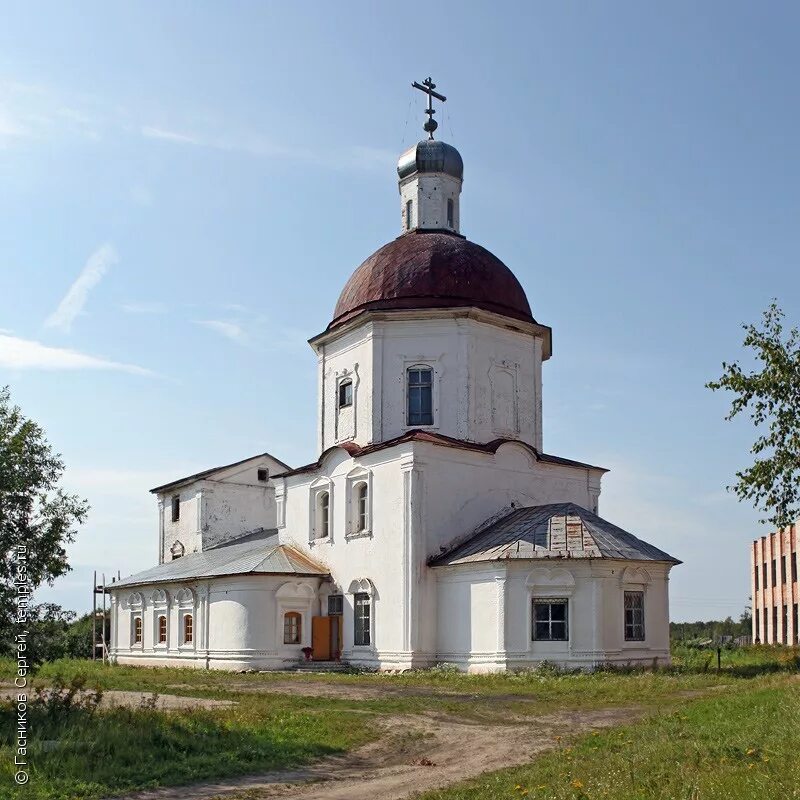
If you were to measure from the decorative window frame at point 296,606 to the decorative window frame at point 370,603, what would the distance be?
1.51 meters

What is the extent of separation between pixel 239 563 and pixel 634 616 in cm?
1189

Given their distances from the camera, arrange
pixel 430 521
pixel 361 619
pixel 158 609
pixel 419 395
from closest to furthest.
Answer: pixel 430 521 → pixel 361 619 → pixel 419 395 → pixel 158 609

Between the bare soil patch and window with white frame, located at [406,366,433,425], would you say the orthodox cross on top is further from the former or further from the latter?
the bare soil patch

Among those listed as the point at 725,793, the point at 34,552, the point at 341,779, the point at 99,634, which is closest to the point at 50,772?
the point at 341,779

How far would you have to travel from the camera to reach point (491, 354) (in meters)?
29.3

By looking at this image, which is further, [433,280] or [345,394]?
[345,394]

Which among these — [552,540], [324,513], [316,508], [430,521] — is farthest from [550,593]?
[316,508]

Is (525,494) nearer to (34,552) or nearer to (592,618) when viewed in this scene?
(592,618)

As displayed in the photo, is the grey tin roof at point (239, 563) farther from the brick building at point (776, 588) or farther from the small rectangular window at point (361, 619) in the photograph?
the brick building at point (776, 588)

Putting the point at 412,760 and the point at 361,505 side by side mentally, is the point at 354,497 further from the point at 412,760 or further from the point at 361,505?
the point at 412,760

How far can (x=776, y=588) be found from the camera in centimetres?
5659

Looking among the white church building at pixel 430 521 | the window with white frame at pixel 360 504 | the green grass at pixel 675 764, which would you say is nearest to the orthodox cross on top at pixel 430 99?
the white church building at pixel 430 521

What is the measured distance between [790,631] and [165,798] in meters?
50.8

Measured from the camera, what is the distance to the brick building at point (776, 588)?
177 ft
